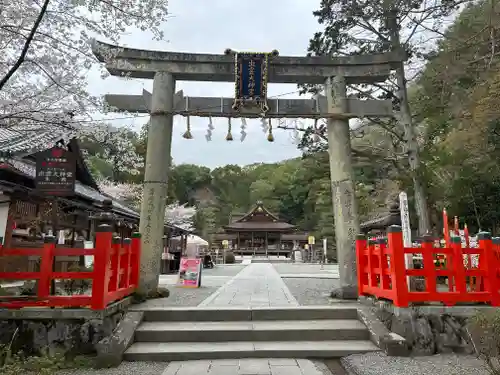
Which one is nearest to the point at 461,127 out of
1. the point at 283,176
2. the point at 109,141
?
the point at 109,141

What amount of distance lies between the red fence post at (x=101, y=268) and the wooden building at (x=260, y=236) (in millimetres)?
41758

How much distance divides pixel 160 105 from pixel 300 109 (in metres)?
3.23

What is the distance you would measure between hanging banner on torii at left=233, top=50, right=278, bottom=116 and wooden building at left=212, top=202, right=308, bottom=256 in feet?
129

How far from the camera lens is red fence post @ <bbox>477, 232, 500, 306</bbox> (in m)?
5.72

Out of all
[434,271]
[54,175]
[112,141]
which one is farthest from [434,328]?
[54,175]

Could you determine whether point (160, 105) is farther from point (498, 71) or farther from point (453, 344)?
point (498, 71)

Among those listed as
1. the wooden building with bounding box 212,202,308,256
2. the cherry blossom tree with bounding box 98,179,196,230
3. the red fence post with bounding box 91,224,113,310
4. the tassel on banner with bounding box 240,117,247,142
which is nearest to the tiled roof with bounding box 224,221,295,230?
the wooden building with bounding box 212,202,308,256

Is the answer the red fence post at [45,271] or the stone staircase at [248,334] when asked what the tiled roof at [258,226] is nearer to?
the stone staircase at [248,334]

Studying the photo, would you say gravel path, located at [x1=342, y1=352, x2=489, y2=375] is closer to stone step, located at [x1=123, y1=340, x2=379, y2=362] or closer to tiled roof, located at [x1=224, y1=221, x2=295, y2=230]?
stone step, located at [x1=123, y1=340, x2=379, y2=362]

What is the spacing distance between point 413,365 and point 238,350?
2.36 m

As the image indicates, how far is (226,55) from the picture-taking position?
8359 millimetres

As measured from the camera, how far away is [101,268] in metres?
5.26

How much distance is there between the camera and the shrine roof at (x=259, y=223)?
47.2m

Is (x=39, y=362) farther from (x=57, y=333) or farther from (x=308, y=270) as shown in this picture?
(x=308, y=270)
